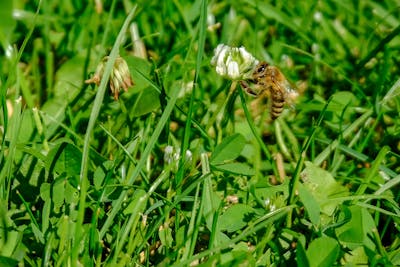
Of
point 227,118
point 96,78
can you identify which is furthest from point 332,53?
point 96,78

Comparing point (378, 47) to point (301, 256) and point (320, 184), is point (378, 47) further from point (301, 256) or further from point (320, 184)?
point (301, 256)

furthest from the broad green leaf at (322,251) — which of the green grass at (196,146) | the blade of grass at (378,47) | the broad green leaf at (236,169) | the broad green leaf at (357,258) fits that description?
the blade of grass at (378,47)

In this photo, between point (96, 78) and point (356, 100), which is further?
point (356, 100)

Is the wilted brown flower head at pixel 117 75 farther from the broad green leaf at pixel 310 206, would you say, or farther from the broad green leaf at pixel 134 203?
the broad green leaf at pixel 310 206

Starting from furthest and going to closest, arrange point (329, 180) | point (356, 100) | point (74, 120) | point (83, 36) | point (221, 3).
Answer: point (221, 3)
point (83, 36)
point (356, 100)
point (74, 120)
point (329, 180)

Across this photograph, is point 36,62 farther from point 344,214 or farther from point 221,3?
point 344,214

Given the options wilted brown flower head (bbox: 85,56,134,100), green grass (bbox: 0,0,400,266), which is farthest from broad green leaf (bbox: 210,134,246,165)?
wilted brown flower head (bbox: 85,56,134,100)
